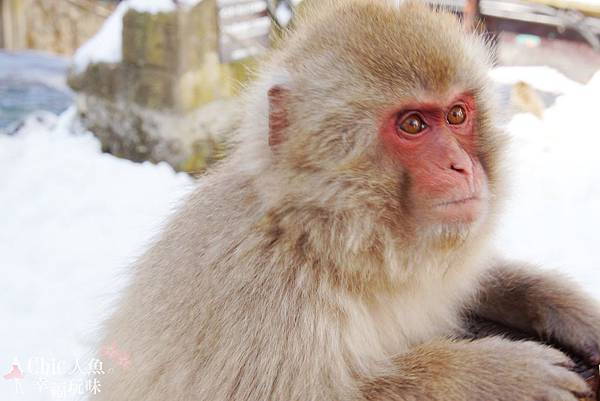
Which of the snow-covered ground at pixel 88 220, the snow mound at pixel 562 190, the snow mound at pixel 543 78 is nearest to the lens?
the snow-covered ground at pixel 88 220

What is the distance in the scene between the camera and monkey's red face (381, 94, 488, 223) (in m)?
1.63

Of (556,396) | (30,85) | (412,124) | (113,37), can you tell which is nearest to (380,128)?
(412,124)

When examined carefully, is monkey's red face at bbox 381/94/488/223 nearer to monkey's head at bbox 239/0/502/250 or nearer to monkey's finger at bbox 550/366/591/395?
monkey's head at bbox 239/0/502/250

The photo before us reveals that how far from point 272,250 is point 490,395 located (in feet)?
1.78

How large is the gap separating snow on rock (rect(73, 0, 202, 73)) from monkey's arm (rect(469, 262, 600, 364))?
438 cm

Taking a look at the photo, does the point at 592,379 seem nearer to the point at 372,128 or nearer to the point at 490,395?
the point at 490,395

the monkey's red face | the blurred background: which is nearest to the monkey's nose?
the monkey's red face

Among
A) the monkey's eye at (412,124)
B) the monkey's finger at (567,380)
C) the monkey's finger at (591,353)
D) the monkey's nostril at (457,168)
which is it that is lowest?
the monkey's finger at (591,353)

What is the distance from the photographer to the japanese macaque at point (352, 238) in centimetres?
162

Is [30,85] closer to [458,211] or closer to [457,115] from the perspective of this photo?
[457,115]

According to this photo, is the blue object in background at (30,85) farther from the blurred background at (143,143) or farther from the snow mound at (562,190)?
the snow mound at (562,190)

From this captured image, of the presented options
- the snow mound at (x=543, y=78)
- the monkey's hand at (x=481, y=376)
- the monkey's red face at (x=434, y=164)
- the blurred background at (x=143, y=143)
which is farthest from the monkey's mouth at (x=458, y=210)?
the snow mound at (x=543, y=78)

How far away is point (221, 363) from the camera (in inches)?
65.4

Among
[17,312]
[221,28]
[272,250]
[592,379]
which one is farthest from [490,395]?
[221,28]
